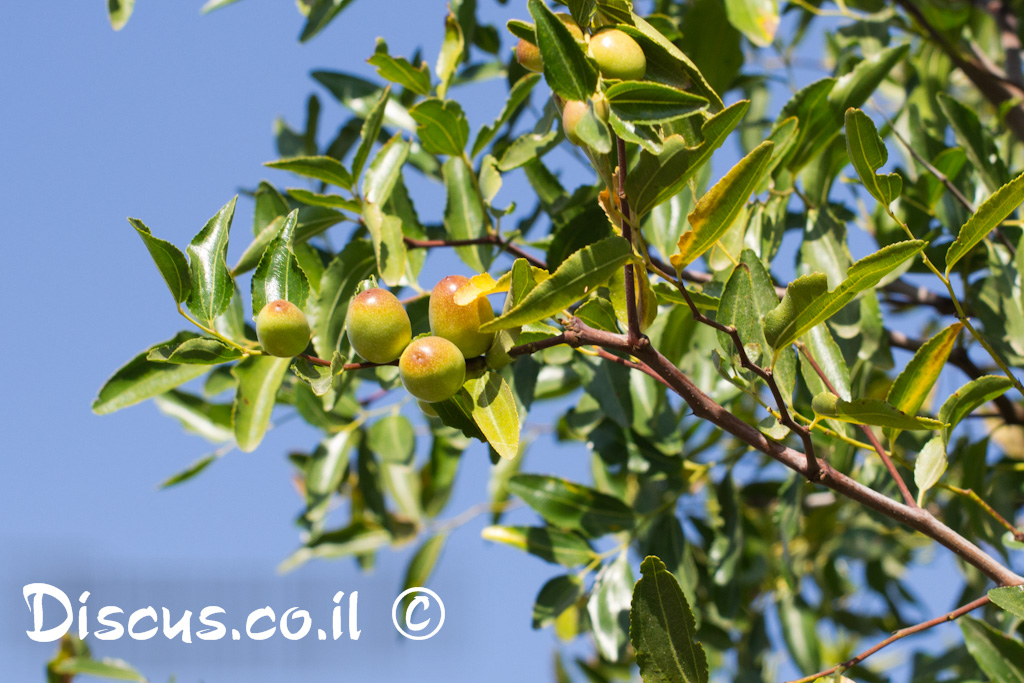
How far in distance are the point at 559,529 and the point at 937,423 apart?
868 millimetres

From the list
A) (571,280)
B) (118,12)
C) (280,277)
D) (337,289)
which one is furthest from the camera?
(118,12)

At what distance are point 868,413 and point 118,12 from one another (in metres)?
1.27

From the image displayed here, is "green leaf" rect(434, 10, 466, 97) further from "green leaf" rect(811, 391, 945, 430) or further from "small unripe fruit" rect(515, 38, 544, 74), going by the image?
"green leaf" rect(811, 391, 945, 430)

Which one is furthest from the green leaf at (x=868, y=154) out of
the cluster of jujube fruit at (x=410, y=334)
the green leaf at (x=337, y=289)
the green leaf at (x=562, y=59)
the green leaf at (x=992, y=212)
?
the green leaf at (x=337, y=289)

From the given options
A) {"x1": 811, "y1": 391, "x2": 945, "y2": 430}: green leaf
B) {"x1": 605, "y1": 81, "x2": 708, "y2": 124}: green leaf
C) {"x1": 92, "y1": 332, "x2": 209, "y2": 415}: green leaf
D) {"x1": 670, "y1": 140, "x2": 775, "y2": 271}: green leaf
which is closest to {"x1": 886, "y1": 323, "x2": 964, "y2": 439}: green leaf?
{"x1": 811, "y1": 391, "x2": 945, "y2": 430}: green leaf

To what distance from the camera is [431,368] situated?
80 centimetres

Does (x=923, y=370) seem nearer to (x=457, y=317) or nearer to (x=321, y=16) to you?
(x=457, y=317)

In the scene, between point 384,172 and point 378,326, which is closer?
point 378,326

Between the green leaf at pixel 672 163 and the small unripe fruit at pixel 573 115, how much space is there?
64 millimetres

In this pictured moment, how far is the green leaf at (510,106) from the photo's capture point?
53.1 inches

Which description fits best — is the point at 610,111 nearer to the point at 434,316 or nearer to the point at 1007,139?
the point at 434,316

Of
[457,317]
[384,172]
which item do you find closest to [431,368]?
[457,317]

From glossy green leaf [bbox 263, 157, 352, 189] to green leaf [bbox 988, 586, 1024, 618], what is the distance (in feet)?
3.04

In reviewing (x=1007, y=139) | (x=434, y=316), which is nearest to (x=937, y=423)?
(x=434, y=316)
